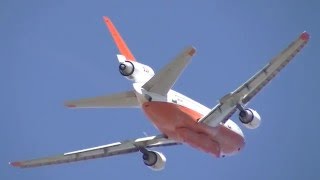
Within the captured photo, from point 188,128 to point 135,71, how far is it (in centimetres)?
543

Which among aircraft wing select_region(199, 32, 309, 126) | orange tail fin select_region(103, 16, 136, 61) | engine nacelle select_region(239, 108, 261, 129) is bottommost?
engine nacelle select_region(239, 108, 261, 129)

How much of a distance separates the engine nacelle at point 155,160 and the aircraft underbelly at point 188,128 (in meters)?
2.12

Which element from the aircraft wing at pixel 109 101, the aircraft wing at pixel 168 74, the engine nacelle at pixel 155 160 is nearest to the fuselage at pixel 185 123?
the aircraft wing at pixel 168 74

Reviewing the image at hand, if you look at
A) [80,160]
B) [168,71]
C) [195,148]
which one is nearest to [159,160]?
[195,148]

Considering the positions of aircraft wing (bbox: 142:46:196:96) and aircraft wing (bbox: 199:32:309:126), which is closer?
aircraft wing (bbox: 142:46:196:96)

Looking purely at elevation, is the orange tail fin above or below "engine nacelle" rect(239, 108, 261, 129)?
above

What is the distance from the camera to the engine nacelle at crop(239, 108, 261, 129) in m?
39.3

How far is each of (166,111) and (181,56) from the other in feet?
16.1

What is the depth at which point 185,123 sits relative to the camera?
124 feet

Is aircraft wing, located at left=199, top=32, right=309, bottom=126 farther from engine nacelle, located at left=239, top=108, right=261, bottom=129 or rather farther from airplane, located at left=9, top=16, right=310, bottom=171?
engine nacelle, located at left=239, top=108, right=261, bottom=129

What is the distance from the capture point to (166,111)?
36594mm

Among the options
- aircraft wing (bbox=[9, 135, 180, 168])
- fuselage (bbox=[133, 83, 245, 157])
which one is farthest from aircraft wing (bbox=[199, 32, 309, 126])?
aircraft wing (bbox=[9, 135, 180, 168])

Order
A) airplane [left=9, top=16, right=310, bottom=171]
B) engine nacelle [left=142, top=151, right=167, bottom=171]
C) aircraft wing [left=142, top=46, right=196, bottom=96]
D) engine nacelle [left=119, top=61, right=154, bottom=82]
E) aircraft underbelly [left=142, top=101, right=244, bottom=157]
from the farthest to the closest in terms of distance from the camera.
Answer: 1. engine nacelle [left=142, top=151, right=167, bottom=171]
2. aircraft underbelly [left=142, top=101, right=244, bottom=157]
3. airplane [left=9, top=16, right=310, bottom=171]
4. engine nacelle [left=119, top=61, right=154, bottom=82]
5. aircraft wing [left=142, top=46, right=196, bottom=96]

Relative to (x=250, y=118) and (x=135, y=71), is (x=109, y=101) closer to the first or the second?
(x=135, y=71)
